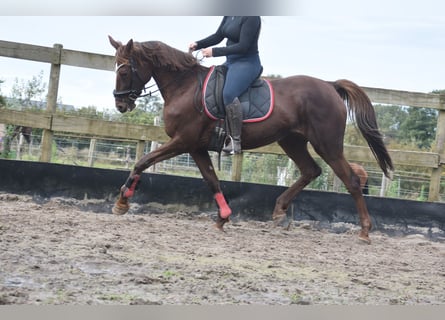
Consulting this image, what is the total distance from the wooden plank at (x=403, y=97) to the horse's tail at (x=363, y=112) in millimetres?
949

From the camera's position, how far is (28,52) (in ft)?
20.0

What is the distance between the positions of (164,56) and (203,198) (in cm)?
166

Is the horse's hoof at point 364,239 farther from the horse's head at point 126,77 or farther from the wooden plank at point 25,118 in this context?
the wooden plank at point 25,118

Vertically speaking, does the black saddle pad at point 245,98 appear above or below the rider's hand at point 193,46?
below

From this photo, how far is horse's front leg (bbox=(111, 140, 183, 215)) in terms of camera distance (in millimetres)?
4949

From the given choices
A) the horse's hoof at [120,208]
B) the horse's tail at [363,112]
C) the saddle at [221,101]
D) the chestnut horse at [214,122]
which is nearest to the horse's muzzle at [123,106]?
the chestnut horse at [214,122]

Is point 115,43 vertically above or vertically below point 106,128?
above

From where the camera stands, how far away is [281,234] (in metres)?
5.26

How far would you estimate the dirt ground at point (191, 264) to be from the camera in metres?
2.46

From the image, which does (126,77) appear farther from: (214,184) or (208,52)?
(214,184)

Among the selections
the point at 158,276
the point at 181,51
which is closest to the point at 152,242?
the point at 158,276

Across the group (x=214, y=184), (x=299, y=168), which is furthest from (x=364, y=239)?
(x=214, y=184)

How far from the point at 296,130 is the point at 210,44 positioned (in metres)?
1.19

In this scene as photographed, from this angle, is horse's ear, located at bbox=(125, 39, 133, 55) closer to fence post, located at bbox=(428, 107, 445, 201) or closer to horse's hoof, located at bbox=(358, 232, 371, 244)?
horse's hoof, located at bbox=(358, 232, 371, 244)
